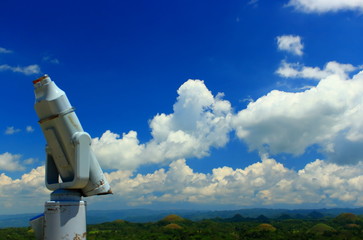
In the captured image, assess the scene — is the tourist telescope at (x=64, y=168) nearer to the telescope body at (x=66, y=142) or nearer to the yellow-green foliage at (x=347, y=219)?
the telescope body at (x=66, y=142)

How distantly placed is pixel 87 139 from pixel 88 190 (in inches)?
82.3

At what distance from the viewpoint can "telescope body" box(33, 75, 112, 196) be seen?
13.2 m

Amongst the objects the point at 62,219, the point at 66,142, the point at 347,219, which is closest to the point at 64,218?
the point at 62,219

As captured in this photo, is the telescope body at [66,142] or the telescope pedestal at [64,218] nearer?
the telescope pedestal at [64,218]

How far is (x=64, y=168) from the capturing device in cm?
1412

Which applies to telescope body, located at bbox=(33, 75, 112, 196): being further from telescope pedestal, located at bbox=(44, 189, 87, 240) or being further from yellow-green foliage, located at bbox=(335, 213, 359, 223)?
yellow-green foliage, located at bbox=(335, 213, 359, 223)

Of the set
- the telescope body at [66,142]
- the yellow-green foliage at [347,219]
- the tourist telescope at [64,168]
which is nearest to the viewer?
the tourist telescope at [64,168]

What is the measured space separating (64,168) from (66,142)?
1.14 metres

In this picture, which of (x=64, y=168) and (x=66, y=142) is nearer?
(x=66, y=142)

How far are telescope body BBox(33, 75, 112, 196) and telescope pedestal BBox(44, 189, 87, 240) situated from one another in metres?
0.52

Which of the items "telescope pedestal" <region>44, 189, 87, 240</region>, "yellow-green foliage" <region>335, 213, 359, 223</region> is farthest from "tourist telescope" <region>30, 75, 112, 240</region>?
"yellow-green foliage" <region>335, 213, 359, 223</region>

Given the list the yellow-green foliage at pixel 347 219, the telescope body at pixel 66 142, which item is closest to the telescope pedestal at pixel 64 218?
the telescope body at pixel 66 142

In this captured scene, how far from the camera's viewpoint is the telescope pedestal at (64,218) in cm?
1288

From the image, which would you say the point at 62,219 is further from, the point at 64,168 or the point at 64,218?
the point at 64,168
